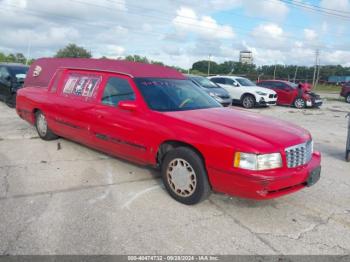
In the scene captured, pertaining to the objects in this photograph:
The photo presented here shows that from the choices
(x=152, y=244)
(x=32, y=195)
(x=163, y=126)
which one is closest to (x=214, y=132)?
(x=163, y=126)

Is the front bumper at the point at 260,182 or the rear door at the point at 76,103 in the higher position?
the rear door at the point at 76,103

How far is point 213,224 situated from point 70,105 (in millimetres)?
3408

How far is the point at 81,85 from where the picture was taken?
5973 millimetres

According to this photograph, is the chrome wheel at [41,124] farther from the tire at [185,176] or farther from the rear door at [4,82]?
the rear door at [4,82]

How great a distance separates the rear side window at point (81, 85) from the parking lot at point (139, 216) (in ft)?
3.77

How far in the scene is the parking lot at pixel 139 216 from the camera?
3365 millimetres

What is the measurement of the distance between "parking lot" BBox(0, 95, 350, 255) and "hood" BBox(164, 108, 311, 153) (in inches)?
34.5

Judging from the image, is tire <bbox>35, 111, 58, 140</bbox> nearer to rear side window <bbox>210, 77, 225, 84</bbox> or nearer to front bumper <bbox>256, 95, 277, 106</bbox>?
front bumper <bbox>256, 95, 277, 106</bbox>

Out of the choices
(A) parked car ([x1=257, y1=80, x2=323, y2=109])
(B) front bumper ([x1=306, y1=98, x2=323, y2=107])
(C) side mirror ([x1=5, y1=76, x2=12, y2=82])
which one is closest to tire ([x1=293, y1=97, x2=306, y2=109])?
(A) parked car ([x1=257, y1=80, x2=323, y2=109])

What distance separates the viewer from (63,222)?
12.3 ft

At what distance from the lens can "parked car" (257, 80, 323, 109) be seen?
1830 centimetres

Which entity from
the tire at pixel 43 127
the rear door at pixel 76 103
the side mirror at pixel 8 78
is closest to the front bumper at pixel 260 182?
the rear door at pixel 76 103

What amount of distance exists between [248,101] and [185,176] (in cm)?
1385

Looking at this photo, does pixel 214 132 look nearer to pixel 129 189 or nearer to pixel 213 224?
pixel 213 224
